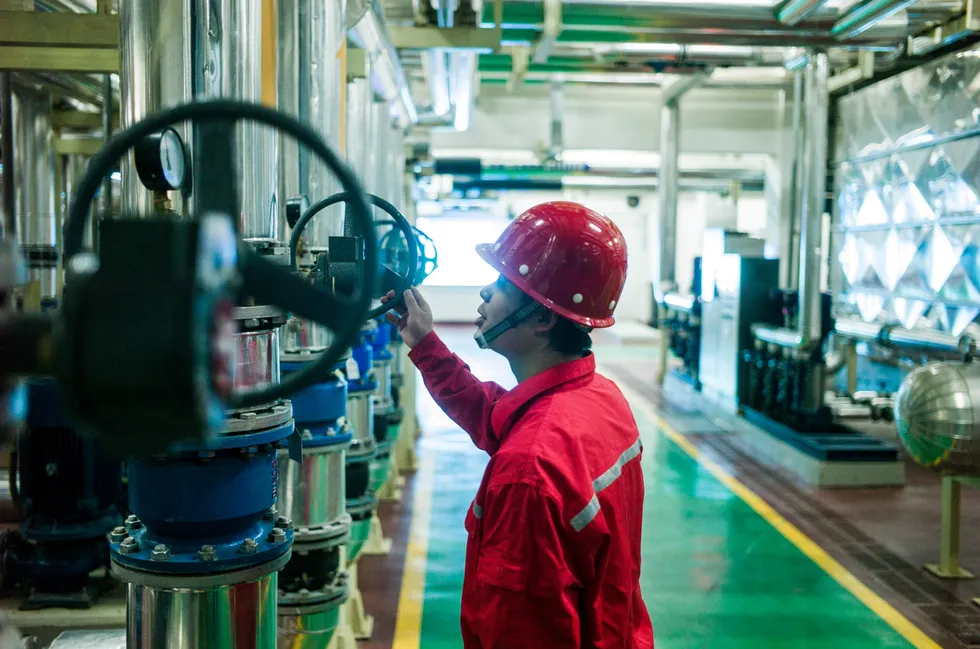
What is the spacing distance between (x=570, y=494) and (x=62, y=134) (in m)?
9.27

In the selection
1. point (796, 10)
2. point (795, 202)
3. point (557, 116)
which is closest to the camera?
point (796, 10)

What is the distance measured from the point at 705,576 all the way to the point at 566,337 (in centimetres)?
299

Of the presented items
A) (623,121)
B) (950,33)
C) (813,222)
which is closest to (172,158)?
(813,222)

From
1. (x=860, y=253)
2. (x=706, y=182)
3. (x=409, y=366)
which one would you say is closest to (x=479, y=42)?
(x=409, y=366)

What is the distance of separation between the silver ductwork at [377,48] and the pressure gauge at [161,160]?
88.2 inches

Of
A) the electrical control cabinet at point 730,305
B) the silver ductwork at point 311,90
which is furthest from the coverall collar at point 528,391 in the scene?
the electrical control cabinet at point 730,305

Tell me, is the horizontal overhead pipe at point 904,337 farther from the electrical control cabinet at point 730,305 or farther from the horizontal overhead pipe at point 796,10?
the horizontal overhead pipe at point 796,10

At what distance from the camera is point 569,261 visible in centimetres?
180

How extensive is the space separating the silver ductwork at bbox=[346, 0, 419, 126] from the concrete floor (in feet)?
8.61

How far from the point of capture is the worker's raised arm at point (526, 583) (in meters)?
1.34

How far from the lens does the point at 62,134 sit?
353 inches

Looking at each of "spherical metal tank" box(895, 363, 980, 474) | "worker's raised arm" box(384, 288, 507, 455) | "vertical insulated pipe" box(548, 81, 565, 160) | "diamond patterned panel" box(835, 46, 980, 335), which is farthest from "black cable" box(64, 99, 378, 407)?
"vertical insulated pipe" box(548, 81, 565, 160)

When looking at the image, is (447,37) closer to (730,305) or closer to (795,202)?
(730,305)

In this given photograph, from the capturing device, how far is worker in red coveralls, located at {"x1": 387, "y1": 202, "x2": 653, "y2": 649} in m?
1.36
